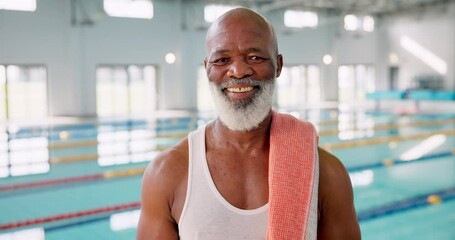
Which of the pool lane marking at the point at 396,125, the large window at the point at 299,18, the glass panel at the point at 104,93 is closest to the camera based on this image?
the pool lane marking at the point at 396,125

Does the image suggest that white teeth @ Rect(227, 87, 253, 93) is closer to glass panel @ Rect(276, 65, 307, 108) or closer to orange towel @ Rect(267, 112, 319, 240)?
orange towel @ Rect(267, 112, 319, 240)

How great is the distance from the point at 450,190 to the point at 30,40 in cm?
1359

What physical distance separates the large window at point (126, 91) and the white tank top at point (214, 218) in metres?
16.2

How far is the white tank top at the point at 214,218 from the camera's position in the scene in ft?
4.71

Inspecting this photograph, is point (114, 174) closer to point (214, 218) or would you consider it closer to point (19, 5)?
point (214, 218)

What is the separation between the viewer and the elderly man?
1431 millimetres

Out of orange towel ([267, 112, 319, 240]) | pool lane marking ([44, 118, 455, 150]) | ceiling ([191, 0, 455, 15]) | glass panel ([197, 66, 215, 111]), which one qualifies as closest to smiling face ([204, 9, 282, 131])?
orange towel ([267, 112, 319, 240])

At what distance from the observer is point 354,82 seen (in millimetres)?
25000

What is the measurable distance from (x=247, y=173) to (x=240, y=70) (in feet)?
1.14

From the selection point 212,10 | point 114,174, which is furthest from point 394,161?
point 212,10

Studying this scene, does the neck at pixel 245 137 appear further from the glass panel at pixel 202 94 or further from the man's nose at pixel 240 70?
the glass panel at pixel 202 94

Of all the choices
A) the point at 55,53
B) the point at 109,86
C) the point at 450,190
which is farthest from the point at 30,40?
the point at 450,190

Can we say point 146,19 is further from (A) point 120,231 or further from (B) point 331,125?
(A) point 120,231

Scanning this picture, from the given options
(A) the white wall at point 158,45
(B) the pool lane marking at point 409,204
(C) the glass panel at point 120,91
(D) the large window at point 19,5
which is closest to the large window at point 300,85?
(A) the white wall at point 158,45
